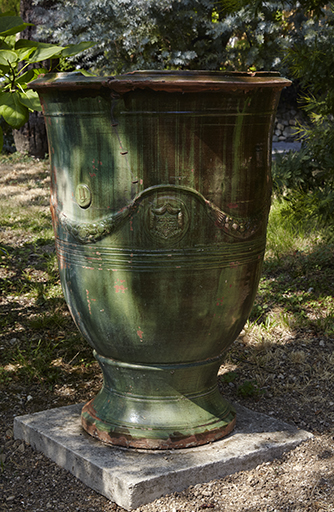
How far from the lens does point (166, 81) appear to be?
175cm

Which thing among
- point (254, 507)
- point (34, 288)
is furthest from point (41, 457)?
point (34, 288)

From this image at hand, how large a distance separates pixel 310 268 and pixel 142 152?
2.65 metres

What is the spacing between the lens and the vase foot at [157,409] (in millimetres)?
2082

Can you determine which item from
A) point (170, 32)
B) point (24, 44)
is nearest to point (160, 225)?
point (24, 44)

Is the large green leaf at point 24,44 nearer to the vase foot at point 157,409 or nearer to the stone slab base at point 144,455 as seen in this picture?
the vase foot at point 157,409

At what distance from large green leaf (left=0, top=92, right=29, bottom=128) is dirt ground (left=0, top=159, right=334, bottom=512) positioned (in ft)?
4.30

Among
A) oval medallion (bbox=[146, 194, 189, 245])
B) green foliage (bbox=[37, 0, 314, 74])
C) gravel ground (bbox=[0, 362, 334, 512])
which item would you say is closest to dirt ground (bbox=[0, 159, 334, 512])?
gravel ground (bbox=[0, 362, 334, 512])

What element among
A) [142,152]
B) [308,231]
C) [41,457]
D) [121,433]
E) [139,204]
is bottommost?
[308,231]

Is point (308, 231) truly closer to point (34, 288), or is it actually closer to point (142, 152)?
point (34, 288)

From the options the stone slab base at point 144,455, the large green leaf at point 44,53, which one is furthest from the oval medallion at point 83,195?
the stone slab base at point 144,455

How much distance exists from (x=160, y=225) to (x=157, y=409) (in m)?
0.75

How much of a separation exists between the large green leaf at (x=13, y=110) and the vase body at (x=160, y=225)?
0.10m

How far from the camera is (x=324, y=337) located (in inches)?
133

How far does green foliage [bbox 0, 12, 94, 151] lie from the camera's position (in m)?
1.88
